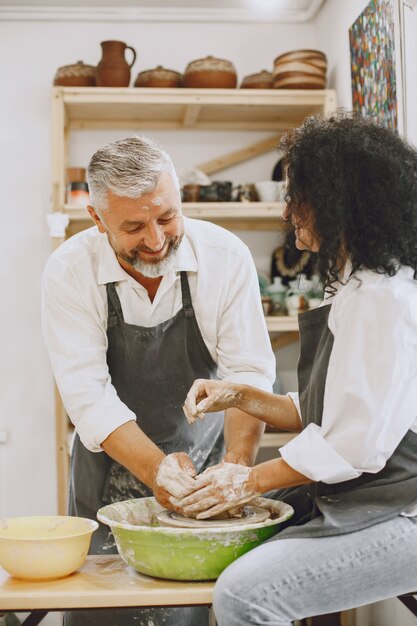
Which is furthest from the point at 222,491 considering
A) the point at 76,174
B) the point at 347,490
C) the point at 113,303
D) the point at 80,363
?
the point at 76,174

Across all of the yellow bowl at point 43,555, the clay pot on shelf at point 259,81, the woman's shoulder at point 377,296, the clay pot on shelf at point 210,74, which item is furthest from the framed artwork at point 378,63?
the yellow bowl at point 43,555

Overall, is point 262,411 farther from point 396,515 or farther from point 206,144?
point 206,144

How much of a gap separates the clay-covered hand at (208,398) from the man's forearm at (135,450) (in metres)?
0.13

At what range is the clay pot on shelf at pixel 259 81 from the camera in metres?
3.87

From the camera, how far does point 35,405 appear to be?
Answer: 4.16 metres

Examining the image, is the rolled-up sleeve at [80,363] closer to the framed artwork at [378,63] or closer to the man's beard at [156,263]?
the man's beard at [156,263]

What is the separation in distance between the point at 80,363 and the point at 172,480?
485 mm

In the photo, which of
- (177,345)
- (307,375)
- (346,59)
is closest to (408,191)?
(307,375)

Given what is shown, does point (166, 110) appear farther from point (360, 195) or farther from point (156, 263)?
point (360, 195)

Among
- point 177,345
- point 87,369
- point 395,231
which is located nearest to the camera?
point 395,231

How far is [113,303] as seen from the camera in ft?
7.39

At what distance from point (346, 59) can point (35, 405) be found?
221 centimetres

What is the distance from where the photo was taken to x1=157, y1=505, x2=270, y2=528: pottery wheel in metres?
1.69

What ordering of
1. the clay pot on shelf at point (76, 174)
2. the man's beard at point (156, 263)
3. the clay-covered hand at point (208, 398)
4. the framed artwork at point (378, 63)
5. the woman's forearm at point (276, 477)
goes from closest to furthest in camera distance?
the woman's forearm at point (276, 477)
the clay-covered hand at point (208, 398)
the man's beard at point (156, 263)
the framed artwork at point (378, 63)
the clay pot on shelf at point (76, 174)
